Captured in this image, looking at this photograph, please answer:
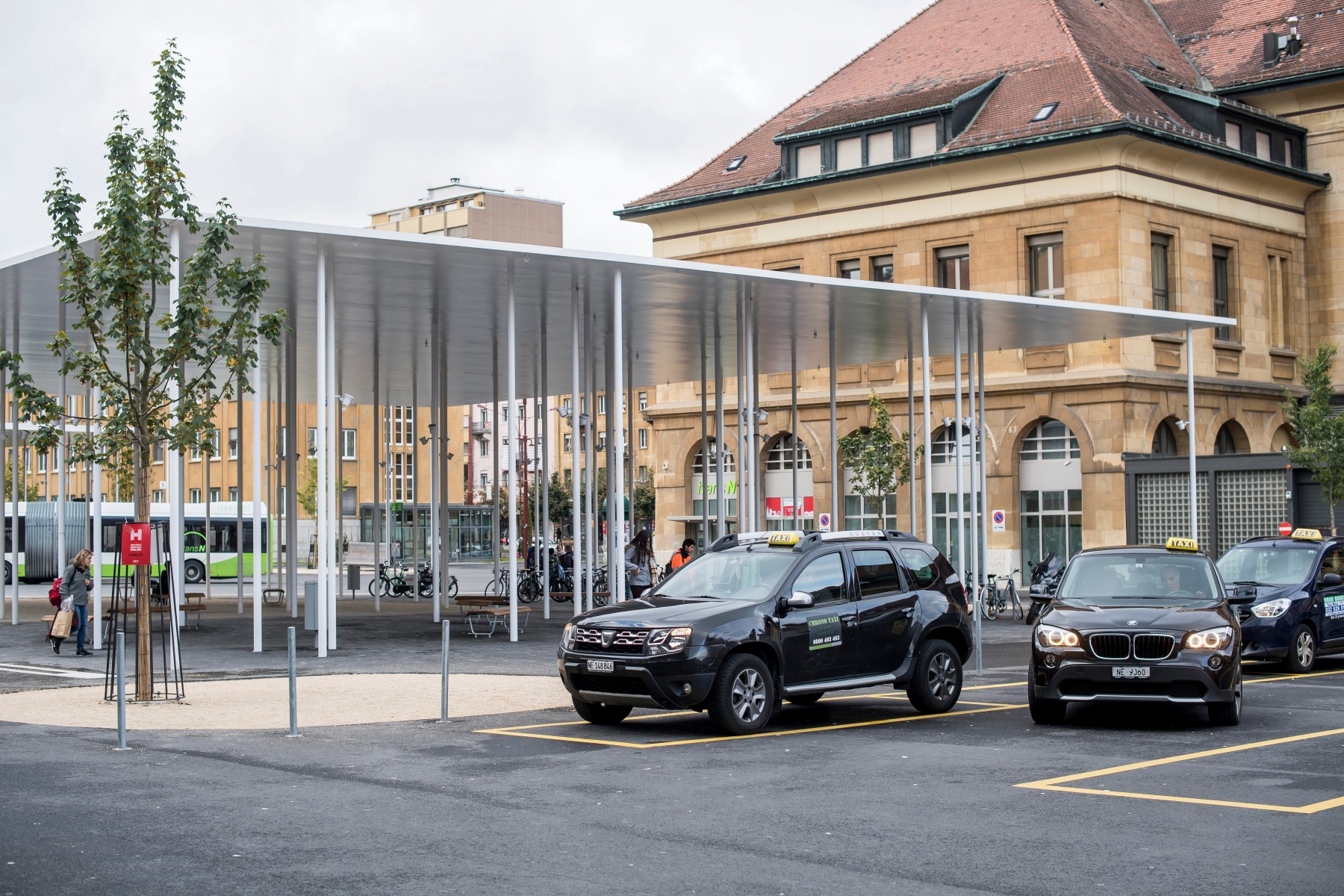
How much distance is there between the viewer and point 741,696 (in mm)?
13555

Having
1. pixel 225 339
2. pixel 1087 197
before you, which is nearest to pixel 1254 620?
pixel 225 339

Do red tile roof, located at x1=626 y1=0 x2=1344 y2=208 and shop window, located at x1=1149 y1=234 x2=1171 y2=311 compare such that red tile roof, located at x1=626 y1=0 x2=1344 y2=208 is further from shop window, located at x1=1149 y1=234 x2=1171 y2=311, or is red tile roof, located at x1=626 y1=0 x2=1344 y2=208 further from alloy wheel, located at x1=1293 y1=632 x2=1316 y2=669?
alloy wheel, located at x1=1293 y1=632 x2=1316 y2=669

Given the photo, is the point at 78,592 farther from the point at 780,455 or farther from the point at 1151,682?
the point at 780,455

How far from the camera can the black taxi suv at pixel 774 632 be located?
13.3m

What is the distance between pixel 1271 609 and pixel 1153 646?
7.01 meters

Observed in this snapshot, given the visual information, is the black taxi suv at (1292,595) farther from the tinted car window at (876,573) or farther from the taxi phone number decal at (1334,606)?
the tinted car window at (876,573)

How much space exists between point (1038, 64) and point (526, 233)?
8013 centimetres

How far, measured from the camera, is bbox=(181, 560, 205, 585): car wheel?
190ft

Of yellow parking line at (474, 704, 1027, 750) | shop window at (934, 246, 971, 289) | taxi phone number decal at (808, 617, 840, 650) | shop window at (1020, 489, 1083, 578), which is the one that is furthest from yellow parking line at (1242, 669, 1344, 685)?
shop window at (934, 246, 971, 289)

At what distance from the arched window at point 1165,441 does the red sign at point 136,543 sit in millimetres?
35075

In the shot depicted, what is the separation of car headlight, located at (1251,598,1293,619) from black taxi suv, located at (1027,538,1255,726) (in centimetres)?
537

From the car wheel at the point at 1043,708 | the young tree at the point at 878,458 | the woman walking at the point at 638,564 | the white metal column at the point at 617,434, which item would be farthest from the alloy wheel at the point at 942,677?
the young tree at the point at 878,458

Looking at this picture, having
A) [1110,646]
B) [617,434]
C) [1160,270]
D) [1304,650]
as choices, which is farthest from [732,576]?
[1160,270]

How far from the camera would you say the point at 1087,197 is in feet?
145
